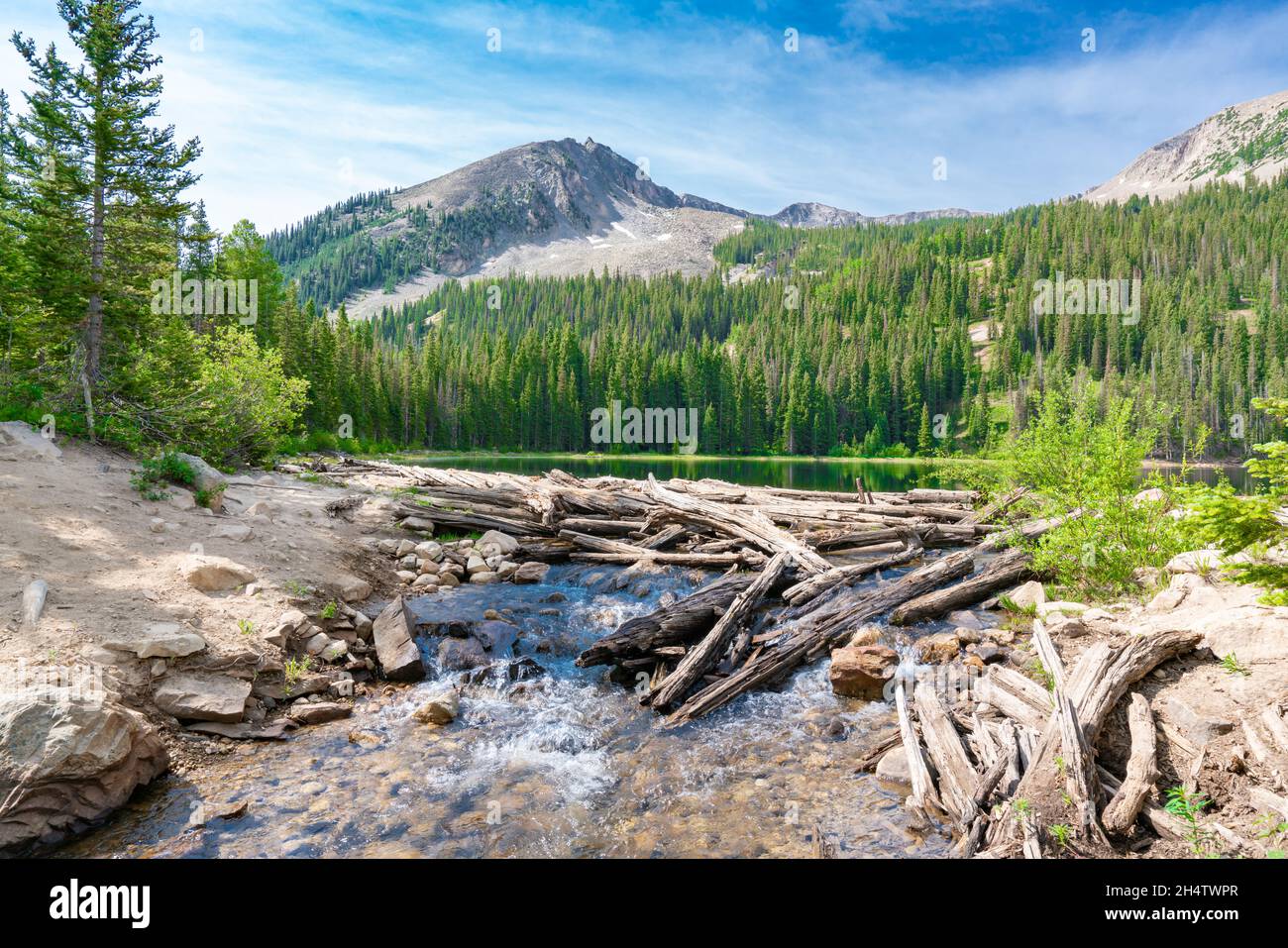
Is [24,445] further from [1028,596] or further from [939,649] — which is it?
[1028,596]

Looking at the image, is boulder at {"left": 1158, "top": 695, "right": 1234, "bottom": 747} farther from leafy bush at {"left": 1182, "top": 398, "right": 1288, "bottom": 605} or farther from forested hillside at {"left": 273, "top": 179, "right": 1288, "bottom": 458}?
forested hillside at {"left": 273, "top": 179, "right": 1288, "bottom": 458}

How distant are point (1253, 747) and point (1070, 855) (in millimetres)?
2256

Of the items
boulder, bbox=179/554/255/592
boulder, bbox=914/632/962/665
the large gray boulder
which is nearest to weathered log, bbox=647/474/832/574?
boulder, bbox=914/632/962/665

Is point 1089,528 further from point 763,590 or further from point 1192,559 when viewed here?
point 763,590

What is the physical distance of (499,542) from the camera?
19484mm

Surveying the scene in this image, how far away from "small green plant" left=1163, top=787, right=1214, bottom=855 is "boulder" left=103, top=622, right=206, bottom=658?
1141 centimetres

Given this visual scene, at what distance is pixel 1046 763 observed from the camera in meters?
5.98

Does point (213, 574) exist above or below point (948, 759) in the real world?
above

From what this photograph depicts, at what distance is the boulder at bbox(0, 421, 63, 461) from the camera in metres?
13.0

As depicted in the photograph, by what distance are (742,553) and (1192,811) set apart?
1317 centimetres

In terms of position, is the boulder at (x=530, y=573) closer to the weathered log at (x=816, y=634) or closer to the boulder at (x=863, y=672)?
the weathered log at (x=816, y=634)

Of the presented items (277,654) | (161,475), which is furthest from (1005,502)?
(161,475)

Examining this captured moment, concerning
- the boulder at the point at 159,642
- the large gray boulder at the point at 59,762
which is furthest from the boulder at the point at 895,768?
the boulder at the point at 159,642

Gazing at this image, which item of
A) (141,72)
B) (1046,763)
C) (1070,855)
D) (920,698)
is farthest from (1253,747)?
(141,72)
